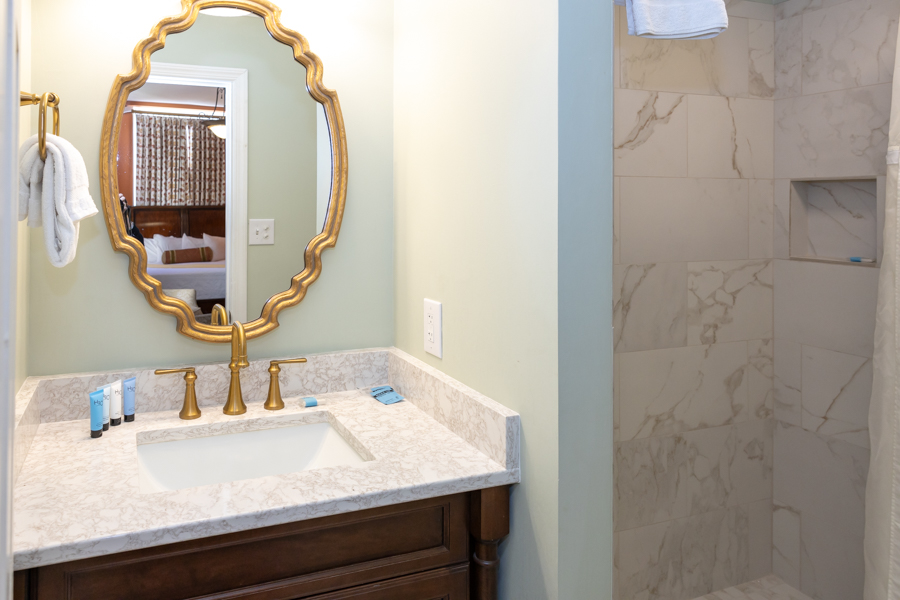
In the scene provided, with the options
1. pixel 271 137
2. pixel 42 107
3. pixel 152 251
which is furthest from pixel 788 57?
pixel 42 107

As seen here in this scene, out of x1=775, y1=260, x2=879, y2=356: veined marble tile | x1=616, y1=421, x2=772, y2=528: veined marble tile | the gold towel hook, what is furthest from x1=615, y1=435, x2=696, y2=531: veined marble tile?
the gold towel hook

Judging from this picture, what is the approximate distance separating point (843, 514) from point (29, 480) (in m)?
2.34

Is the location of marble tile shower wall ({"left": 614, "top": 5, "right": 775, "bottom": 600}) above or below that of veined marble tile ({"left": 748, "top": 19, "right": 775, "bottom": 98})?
below

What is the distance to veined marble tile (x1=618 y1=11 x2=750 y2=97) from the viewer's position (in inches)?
84.1

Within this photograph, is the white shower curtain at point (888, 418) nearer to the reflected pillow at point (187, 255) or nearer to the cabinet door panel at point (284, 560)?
the cabinet door panel at point (284, 560)

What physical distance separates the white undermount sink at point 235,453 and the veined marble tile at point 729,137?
5.03ft

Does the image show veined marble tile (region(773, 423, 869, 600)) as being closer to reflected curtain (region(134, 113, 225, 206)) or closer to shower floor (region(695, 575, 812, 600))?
shower floor (region(695, 575, 812, 600))

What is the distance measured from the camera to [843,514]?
221cm

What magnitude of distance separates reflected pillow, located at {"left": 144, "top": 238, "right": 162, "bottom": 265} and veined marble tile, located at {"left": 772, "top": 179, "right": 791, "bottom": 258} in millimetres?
2036

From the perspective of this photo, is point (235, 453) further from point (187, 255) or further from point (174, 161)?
point (174, 161)

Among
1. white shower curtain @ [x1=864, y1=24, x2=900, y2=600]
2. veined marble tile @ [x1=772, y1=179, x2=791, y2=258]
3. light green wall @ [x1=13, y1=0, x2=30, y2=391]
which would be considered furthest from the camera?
veined marble tile @ [x1=772, y1=179, x2=791, y2=258]

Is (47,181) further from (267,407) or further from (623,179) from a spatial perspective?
(623,179)

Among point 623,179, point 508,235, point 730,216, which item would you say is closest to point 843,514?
point 730,216

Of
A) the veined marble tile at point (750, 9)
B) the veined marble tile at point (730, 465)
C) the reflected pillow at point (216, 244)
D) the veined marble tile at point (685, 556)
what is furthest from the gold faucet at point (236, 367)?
the veined marble tile at point (750, 9)
